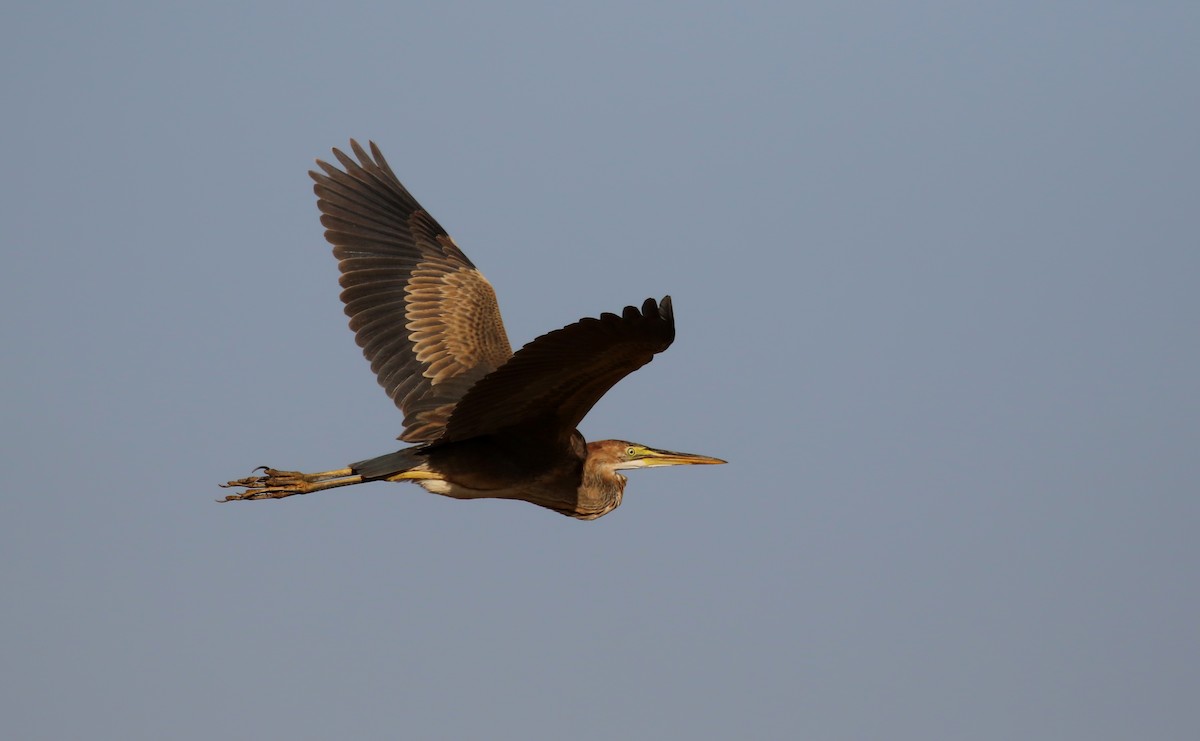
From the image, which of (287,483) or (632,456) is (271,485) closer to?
(287,483)

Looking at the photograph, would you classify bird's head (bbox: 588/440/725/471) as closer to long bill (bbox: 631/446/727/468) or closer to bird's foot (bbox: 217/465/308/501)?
long bill (bbox: 631/446/727/468)

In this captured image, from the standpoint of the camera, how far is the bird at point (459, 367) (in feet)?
27.7

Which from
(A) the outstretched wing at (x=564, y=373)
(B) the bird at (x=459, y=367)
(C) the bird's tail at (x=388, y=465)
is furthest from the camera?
(C) the bird's tail at (x=388, y=465)

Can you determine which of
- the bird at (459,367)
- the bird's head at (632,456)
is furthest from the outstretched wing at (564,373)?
the bird's head at (632,456)

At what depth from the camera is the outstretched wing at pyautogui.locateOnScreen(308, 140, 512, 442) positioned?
11078 millimetres

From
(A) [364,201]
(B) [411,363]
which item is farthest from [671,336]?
(A) [364,201]

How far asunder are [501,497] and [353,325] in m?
2.35

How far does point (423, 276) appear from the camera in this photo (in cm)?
1208

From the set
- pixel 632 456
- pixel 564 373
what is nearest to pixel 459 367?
pixel 632 456

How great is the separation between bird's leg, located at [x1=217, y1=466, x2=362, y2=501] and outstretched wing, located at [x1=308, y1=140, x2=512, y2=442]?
0.55m

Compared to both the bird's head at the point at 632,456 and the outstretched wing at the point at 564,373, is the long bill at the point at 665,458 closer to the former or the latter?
the bird's head at the point at 632,456

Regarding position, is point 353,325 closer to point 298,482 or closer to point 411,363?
point 411,363

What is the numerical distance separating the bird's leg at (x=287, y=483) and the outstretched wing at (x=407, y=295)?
0.55 m

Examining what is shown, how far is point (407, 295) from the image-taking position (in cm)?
1188
